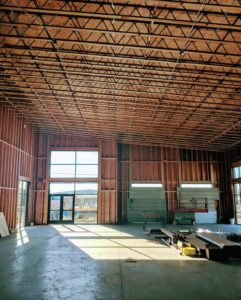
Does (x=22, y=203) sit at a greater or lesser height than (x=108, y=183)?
lesser

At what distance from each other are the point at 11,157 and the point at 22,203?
467 centimetres

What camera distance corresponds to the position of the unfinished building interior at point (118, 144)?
8.84 m

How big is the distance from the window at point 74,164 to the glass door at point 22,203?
8.86ft

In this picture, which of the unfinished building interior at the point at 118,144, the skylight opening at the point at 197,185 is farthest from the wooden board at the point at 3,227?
the skylight opening at the point at 197,185

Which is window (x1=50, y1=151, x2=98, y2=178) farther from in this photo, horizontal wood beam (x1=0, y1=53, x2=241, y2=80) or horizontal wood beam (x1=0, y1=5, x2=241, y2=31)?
horizontal wood beam (x1=0, y1=5, x2=241, y2=31)

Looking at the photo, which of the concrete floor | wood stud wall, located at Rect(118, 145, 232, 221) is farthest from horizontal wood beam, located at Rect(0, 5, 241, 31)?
wood stud wall, located at Rect(118, 145, 232, 221)

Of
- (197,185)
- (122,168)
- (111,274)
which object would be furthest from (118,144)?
(111,274)

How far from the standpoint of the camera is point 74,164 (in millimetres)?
25062

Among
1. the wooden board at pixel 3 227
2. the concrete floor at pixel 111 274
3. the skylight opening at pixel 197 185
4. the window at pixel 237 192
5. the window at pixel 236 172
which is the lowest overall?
the concrete floor at pixel 111 274

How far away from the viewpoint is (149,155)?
26.6 meters

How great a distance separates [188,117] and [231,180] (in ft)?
33.8

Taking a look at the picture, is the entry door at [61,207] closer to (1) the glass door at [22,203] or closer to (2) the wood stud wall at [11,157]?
(1) the glass door at [22,203]

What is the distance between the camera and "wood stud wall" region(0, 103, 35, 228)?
59.0 ft

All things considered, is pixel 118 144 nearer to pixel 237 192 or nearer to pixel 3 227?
pixel 237 192
